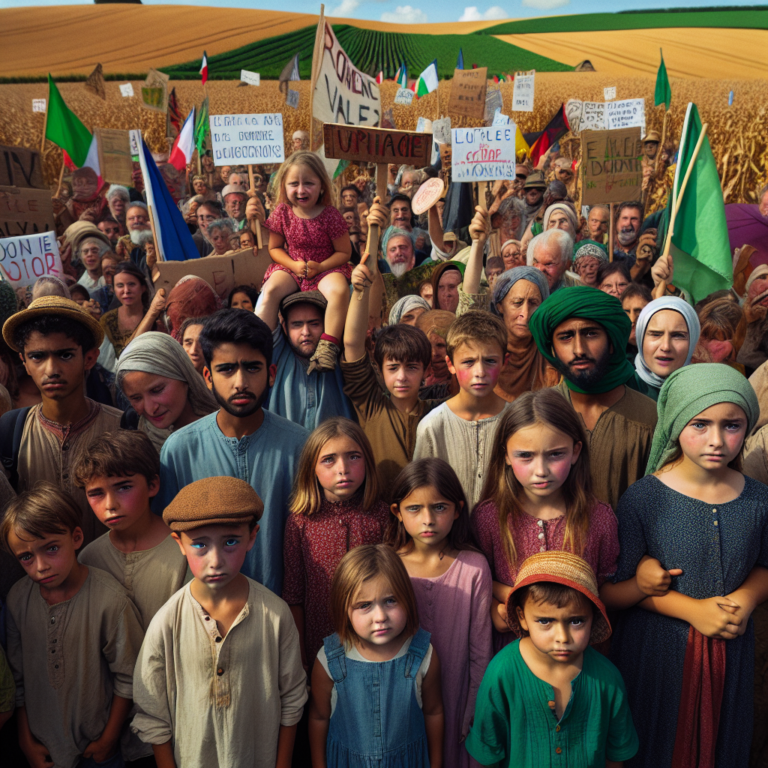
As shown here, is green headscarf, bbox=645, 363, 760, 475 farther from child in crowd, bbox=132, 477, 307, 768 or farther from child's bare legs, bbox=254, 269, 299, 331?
child's bare legs, bbox=254, 269, 299, 331

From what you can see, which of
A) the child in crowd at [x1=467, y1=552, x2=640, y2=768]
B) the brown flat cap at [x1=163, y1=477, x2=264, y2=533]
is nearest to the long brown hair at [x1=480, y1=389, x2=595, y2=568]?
the child in crowd at [x1=467, y1=552, x2=640, y2=768]

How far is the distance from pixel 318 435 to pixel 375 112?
506 centimetres

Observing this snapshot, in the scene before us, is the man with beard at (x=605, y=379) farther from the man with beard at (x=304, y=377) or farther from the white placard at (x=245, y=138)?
the white placard at (x=245, y=138)

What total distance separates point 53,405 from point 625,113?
9.93 meters

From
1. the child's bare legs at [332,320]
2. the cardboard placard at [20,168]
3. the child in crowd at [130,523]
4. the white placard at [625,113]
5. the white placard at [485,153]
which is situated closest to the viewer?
the child in crowd at [130,523]

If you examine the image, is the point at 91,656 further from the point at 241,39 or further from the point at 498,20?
the point at 498,20

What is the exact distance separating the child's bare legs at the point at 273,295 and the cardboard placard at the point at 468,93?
24.5ft

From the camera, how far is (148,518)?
2629 mm

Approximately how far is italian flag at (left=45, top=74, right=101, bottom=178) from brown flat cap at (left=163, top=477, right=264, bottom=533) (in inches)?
329

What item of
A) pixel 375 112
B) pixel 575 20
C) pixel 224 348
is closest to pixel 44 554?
pixel 224 348

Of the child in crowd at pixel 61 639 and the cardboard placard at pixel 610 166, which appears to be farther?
the cardboard placard at pixel 610 166

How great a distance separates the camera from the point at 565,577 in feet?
6.77

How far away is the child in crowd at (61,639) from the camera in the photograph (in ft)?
7.83

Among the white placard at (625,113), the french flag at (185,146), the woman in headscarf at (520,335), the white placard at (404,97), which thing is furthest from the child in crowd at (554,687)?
the white placard at (404,97)
